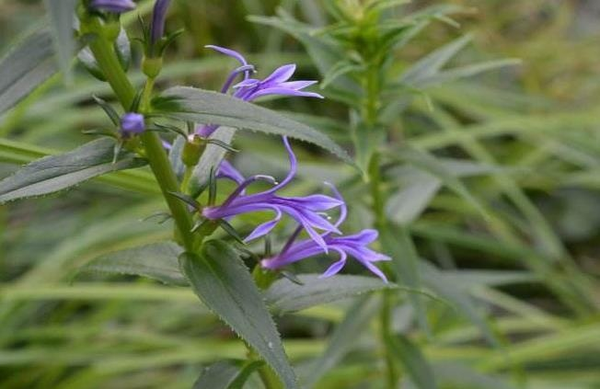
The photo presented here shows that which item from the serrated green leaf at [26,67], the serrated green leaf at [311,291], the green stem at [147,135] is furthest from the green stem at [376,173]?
the serrated green leaf at [26,67]

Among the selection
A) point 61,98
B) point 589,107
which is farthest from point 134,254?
point 589,107

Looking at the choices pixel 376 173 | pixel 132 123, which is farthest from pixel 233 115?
pixel 376 173

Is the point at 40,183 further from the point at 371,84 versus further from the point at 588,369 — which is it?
the point at 588,369

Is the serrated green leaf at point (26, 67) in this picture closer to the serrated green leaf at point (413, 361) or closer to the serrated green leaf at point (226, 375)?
the serrated green leaf at point (226, 375)

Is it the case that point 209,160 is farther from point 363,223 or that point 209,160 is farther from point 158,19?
point 363,223

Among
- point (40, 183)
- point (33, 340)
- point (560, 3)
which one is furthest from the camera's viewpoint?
point (560, 3)
